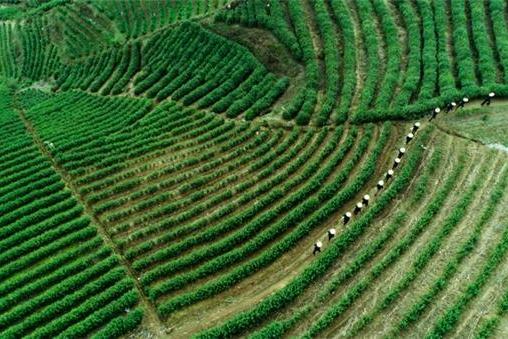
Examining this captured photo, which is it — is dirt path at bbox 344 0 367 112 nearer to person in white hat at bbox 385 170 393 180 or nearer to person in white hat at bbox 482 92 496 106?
person in white hat at bbox 385 170 393 180

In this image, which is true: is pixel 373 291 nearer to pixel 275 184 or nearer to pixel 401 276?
pixel 401 276

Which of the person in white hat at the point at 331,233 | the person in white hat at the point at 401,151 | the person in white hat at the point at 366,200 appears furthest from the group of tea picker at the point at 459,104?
the person in white hat at the point at 331,233

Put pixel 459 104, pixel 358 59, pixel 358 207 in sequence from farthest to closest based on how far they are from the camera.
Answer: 1. pixel 358 59
2. pixel 459 104
3. pixel 358 207

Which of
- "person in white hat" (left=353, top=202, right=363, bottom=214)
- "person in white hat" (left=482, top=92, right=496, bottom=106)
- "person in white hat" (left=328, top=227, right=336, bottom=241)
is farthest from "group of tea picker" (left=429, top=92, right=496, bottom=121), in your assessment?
"person in white hat" (left=328, top=227, right=336, bottom=241)

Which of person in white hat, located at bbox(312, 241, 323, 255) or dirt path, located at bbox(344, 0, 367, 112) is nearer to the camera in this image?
person in white hat, located at bbox(312, 241, 323, 255)

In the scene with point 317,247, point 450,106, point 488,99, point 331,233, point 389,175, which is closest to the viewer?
point 317,247

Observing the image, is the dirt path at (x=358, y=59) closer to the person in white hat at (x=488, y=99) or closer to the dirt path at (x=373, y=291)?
the person in white hat at (x=488, y=99)

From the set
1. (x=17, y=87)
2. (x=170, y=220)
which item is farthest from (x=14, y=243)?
(x=17, y=87)

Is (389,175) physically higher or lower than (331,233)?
higher

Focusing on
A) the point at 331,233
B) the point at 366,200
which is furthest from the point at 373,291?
the point at 366,200
